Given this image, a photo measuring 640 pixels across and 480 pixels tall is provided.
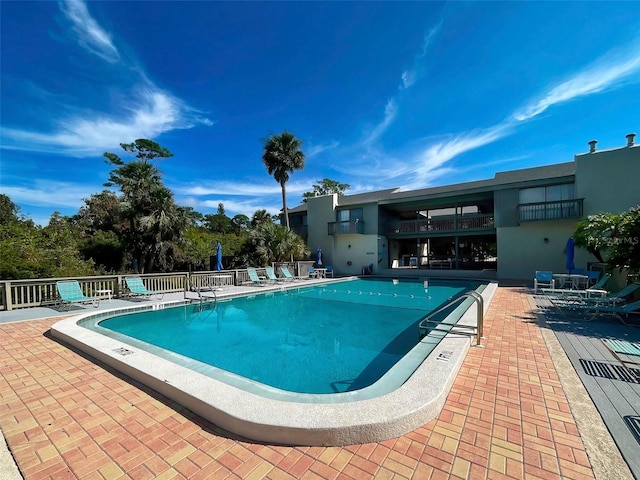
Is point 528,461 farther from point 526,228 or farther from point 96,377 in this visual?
point 526,228

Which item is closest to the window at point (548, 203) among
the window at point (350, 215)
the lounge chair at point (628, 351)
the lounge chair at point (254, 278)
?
the window at point (350, 215)

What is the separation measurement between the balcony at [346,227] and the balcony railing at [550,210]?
1018 cm

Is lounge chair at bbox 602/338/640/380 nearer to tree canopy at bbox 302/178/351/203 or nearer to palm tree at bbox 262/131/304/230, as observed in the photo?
palm tree at bbox 262/131/304/230

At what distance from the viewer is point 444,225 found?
65.9 feet

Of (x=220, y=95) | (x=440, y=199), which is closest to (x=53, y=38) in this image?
(x=220, y=95)

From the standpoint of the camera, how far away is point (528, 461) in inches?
80.2

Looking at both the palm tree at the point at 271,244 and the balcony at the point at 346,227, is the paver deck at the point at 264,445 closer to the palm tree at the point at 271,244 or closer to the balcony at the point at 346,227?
the palm tree at the point at 271,244

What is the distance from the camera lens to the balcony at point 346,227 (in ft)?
70.3

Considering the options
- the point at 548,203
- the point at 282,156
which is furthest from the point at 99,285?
the point at 548,203

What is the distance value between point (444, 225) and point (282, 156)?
557 inches

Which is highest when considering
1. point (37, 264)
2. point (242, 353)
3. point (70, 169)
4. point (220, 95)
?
point (220, 95)

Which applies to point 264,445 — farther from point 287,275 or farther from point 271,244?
point 271,244

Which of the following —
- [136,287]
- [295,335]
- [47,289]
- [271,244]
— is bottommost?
[295,335]

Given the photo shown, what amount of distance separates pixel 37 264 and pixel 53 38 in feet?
25.2
